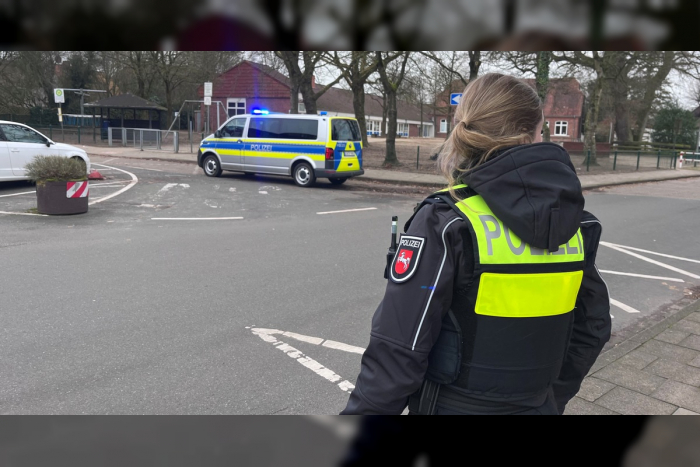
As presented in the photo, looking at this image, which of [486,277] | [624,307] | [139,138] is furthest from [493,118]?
[139,138]

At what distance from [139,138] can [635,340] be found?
33.2m

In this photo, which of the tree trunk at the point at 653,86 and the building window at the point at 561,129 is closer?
the tree trunk at the point at 653,86

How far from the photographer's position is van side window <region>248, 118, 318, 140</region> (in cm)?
1648

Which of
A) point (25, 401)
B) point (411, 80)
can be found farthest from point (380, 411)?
point (411, 80)

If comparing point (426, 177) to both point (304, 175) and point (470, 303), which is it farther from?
point (470, 303)

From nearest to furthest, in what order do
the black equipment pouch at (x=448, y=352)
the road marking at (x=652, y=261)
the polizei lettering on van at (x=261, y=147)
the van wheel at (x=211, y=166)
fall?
the black equipment pouch at (x=448, y=352) → the road marking at (x=652, y=261) → the polizei lettering on van at (x=261, y=147) → the van wheel at (x=211, y=166)

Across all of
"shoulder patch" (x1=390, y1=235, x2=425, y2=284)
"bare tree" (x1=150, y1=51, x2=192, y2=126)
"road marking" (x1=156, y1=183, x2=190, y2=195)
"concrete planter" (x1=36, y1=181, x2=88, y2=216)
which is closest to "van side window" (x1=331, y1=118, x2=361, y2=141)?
"road marking" (x1=156, y1=183, x2=190, y2=195)

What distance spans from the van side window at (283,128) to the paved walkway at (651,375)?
12314 millimetres

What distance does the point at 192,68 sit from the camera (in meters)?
40.8

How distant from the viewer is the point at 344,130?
16703mm

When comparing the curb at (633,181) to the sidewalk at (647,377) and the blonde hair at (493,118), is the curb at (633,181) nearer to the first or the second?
the sidewalk at (647,377)

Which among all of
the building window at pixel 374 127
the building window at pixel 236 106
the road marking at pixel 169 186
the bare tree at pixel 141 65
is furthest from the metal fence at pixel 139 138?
the building window at pixel 374 127

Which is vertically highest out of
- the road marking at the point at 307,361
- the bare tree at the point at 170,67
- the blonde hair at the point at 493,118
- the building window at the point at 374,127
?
the bare tree at the point at 170,67

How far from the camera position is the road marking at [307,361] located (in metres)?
4.01
